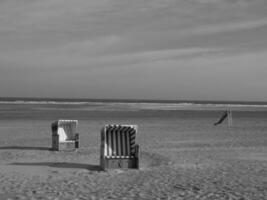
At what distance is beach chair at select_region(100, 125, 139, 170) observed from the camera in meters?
10.5

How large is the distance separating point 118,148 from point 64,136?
4488mm

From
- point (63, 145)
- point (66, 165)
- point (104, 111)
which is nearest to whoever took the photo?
point (66, 165)

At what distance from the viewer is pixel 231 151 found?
14.3 meters

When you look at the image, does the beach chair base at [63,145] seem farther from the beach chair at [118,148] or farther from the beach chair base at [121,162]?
the beach chair base at [121,162]

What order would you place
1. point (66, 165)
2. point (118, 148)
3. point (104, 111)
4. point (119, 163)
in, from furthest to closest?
point (104, 111) → point (66, 165) → point (118, 148) → point (119, 163)

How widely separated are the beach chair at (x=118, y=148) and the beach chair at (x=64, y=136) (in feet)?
12.8

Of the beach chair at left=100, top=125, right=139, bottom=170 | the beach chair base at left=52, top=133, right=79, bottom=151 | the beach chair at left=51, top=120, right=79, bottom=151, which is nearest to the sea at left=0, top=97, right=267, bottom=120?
the beach chair at left=51, top=120, right=79, bottom=151

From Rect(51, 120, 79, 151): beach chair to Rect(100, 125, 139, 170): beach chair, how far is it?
3898mm

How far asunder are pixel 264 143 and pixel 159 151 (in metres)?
5.10

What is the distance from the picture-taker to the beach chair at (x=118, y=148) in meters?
10.5

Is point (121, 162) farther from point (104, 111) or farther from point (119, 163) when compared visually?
point (104, 111)

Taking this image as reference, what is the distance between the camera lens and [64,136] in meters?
14.8

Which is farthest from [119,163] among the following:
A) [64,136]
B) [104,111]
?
[104,111]

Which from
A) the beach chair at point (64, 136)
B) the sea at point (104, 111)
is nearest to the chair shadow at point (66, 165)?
the beach chair at point (64, 136)
